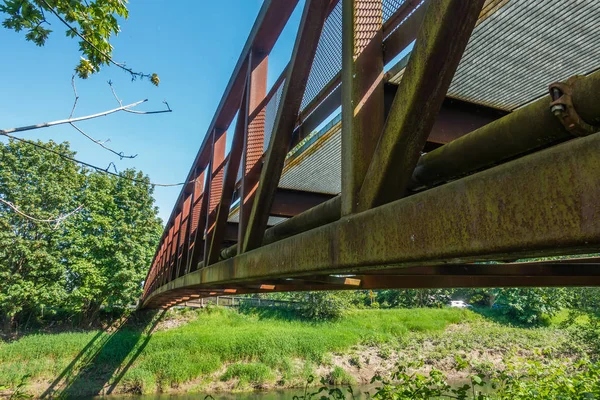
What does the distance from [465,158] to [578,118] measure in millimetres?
540

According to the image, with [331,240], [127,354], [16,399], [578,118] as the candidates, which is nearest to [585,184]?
[578,118]

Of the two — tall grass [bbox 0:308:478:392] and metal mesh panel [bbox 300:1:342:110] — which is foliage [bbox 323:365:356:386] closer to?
tall grass [bbox 0:308:478:392]

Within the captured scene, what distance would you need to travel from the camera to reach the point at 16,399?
505 centimetres

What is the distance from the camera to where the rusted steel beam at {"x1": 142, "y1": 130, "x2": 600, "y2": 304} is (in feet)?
2.39

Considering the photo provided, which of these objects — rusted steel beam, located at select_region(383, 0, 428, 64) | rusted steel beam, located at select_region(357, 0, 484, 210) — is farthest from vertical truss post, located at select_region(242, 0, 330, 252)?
rusted steel beam, located at select_region(357, 0, 484, 210)

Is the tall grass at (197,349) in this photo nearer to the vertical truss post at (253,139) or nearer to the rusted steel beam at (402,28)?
the vertical truss post at (253,139)

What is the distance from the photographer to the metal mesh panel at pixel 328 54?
89.2 inches

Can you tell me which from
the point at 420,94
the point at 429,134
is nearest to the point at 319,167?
the point at 429,134

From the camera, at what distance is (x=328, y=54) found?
7.87 ft

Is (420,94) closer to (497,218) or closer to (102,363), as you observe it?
(497,218)

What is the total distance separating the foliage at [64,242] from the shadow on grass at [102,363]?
2278mm

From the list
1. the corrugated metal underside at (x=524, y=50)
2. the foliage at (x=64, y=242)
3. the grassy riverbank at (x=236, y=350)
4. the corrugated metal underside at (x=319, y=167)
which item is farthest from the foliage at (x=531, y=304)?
the corrugated metal underside at (x=524, y=50)

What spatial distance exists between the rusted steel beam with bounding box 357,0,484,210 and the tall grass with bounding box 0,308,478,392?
21.0 metres

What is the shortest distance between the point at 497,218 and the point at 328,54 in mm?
1803
